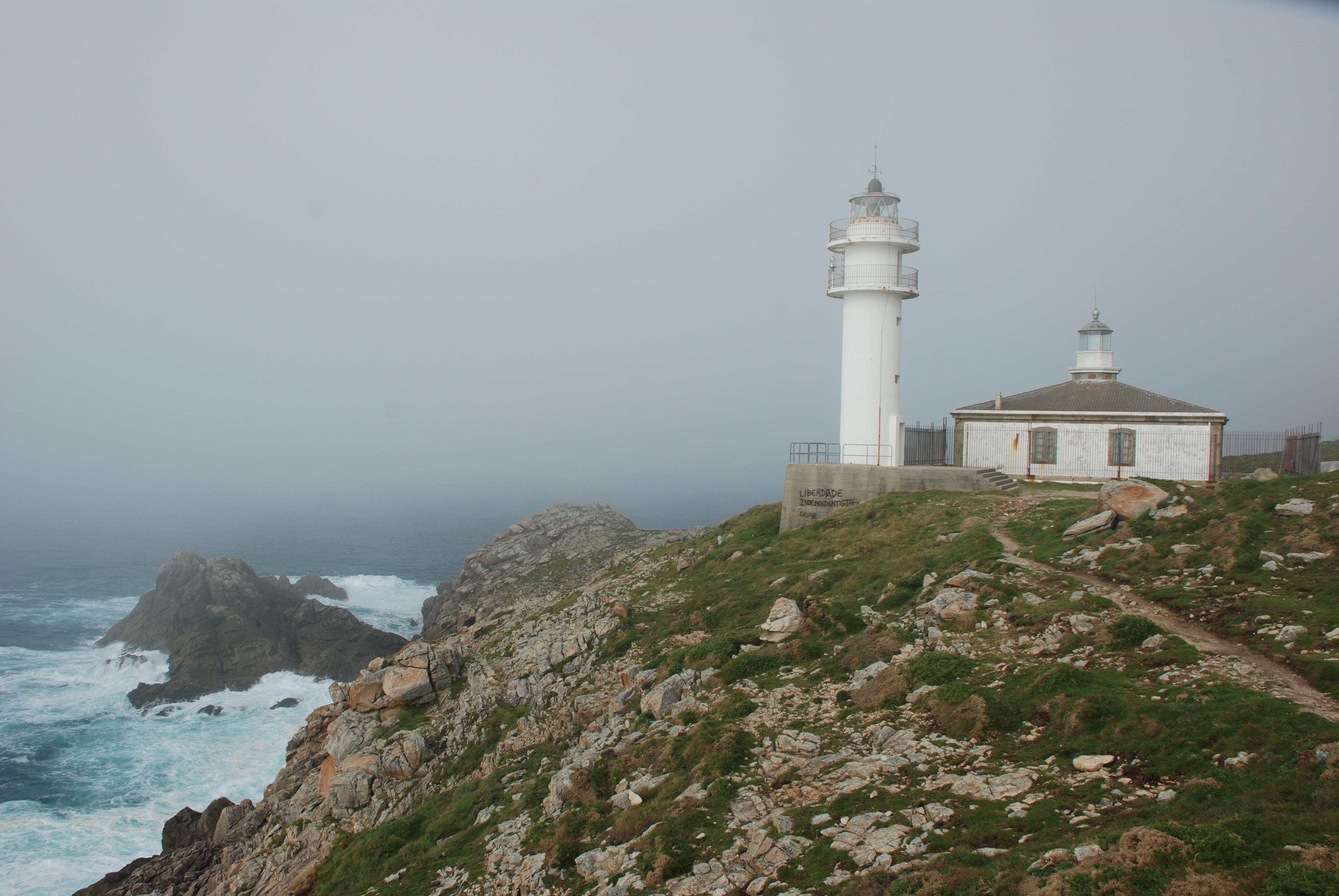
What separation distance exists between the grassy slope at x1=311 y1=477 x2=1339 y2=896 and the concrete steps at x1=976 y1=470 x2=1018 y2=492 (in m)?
→ 5.60

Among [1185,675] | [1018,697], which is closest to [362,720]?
[1018,697]

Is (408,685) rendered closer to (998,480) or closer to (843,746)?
(843,746)

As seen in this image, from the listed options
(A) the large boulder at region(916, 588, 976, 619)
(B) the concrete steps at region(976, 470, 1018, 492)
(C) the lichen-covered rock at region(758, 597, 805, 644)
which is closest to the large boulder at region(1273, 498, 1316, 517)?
(A) the large boulder at region(916, 588, 976, 619)

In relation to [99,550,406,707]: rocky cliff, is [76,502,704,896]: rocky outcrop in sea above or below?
above

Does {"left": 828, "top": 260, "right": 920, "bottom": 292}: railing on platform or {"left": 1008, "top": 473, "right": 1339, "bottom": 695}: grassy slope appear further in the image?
{"left": 828, "top": 260, "right": 920, "bottom": 292}: railing on platform

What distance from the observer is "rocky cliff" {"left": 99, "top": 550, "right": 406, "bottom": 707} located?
46031mm

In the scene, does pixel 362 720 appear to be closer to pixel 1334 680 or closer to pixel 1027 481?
pixel 1334 680

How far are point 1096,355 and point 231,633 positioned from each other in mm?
50333

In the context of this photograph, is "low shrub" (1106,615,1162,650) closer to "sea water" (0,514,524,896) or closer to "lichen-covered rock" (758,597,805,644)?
"lichen-covered rock" (758,597,805,644)

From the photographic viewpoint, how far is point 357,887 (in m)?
15.4

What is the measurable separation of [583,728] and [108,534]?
13200 cm

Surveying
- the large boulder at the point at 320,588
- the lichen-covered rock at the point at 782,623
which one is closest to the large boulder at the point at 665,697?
the lichen-covered rock at the point at 782,623

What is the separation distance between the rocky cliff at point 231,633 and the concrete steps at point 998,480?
117 feet

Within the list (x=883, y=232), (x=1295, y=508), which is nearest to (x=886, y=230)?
(x=883, y=232)
